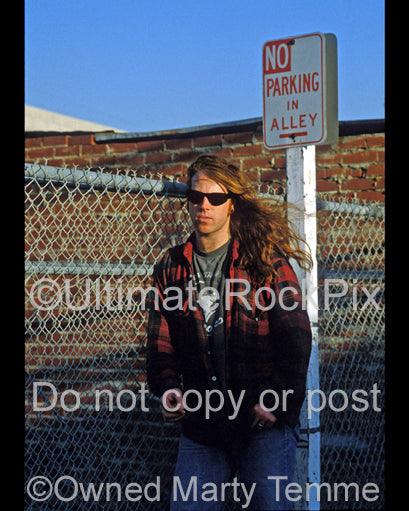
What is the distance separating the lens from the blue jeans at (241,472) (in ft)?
9.04

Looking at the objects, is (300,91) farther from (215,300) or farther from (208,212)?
(215,300)

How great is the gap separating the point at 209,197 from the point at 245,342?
0.61 m

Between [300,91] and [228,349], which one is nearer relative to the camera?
[228,349]

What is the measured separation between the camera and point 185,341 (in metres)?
2.84

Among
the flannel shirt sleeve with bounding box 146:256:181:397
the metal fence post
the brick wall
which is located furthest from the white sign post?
the brick wall

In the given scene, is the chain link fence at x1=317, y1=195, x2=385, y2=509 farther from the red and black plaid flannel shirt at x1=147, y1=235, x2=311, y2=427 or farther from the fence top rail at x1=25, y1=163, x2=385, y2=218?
the red and black plaid flannel shirt at x1=147, y1=235, x2=311, y2=427

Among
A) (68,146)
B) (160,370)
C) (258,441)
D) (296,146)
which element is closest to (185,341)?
(160,370)

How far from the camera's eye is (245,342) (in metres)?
2.75

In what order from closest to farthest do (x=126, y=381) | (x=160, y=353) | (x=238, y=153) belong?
1. (x=160, y=353)
2. (x=126, y=381)
3. (x=238, y=153)

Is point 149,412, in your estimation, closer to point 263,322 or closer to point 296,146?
point 263,322

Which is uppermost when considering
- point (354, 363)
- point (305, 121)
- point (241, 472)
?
point (305, 121)

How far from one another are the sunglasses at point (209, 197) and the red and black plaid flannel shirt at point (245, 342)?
0.62 ft

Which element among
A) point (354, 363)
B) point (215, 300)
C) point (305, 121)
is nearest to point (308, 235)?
point (305, 121)

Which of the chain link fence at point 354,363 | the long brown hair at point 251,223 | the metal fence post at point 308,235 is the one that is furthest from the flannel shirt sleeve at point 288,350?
the chain link fence at point 354,363
